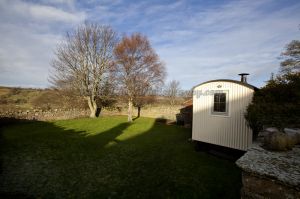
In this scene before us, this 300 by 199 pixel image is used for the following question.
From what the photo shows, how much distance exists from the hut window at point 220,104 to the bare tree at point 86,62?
15769 mm

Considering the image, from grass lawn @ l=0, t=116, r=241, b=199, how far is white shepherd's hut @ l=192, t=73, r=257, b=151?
110 cm

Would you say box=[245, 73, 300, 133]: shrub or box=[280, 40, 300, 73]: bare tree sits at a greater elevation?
box=[280, 40, 300, 73]: bare tree

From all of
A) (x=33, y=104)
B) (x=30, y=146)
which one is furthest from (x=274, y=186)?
(x=33, y=104)

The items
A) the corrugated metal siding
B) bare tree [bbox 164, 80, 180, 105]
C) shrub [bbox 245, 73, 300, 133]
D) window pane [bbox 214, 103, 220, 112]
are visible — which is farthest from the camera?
bare tree [bbox 164, 80, 180, 105]

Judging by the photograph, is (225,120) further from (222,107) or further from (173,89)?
(173,89)

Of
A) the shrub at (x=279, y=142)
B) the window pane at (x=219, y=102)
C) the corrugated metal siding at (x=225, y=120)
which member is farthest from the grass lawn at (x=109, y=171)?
the window pane at (x=219, y=102)

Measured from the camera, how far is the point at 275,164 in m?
3.33

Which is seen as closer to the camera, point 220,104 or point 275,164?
point 275,164

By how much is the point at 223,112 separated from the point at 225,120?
15.8 inches

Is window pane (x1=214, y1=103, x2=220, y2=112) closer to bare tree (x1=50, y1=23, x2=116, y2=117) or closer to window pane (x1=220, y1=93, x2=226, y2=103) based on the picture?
window pane (x1=220, y1=93, x2=226, y2=103)

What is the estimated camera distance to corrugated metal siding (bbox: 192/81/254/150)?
762 cm

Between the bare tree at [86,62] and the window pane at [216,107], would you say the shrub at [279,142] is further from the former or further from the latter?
the bare tree at [86,62]

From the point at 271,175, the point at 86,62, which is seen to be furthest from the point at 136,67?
the point at 271,175

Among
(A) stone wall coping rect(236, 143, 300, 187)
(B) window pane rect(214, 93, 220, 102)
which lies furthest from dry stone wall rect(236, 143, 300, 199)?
(B) window pane rect(214, 93, 220, 102)
